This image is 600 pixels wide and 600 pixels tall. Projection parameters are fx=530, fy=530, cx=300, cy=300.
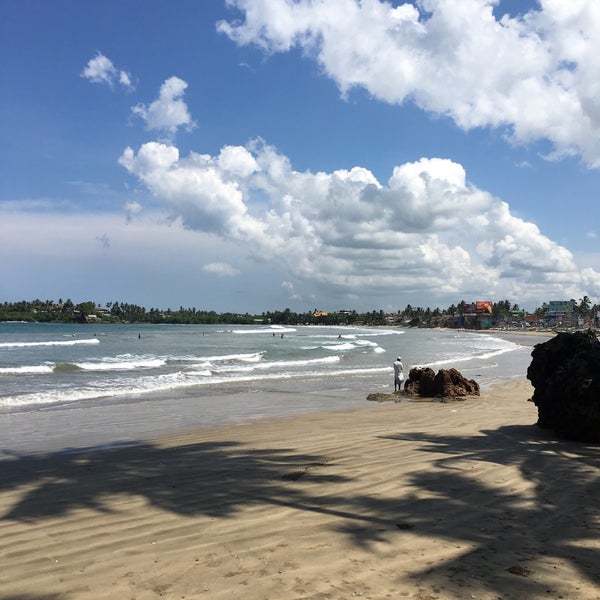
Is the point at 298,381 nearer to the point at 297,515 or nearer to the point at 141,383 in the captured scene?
the point at 141,383

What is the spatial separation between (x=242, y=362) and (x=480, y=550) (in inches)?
1144

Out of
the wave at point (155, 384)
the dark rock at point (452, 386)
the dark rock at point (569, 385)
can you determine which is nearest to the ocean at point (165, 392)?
the wave at point (155, 384)

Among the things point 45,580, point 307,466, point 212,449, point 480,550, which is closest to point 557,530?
point 480,550

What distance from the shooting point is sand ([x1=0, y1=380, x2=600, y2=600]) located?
3713 millimetres

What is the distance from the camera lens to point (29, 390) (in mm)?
18266

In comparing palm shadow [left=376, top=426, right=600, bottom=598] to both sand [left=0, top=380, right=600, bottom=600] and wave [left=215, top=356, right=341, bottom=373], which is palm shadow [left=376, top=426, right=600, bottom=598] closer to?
sand [left=0, top=380, right=600, bottom=600]

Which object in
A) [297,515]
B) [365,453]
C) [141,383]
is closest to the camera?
[297,515]

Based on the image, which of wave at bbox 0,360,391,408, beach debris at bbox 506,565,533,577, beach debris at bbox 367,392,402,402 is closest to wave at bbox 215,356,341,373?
wave at bbox 0,360,391,408

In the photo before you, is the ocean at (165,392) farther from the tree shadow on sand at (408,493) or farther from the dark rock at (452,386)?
the tree shadow on sand at (408,493)

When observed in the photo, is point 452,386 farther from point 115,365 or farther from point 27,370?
point 27,370

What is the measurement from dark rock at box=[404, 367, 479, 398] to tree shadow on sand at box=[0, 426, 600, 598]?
694cm

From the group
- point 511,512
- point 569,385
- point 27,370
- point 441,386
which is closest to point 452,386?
point 441,386

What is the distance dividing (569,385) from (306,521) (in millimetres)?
6171

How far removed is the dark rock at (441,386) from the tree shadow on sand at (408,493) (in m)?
6.94
